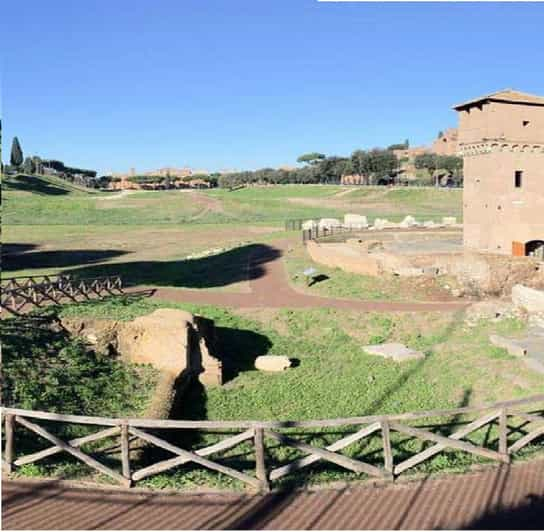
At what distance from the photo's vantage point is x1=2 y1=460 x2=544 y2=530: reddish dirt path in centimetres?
732

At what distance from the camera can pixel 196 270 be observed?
32250mm

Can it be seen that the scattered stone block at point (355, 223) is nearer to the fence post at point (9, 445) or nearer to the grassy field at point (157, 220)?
the grassy field at point (157, 220)

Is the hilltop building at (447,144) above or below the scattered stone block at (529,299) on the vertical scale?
above

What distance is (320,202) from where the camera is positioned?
8169 centimetres

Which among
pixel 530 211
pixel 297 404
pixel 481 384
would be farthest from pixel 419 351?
pixel 530 211

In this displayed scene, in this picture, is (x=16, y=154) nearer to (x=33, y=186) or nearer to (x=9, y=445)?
(x=33, y=186)

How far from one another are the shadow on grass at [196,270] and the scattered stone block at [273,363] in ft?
35.9

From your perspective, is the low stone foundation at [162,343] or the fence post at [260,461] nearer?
the fence post at [260,461]

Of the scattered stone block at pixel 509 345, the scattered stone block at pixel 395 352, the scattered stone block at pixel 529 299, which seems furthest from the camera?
the scattered stone block at pixel 529 299

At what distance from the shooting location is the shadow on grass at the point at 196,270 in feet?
93.8

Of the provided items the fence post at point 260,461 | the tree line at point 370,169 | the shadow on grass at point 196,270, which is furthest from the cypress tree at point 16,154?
the fence post at point 260,461

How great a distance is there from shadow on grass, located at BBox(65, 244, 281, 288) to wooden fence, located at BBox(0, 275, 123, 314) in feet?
10.4

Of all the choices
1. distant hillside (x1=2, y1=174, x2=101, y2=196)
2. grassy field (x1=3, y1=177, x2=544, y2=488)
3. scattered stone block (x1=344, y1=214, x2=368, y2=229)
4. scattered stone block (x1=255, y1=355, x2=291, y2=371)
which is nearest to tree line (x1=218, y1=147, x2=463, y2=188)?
distant hillside (x1=2, y1=174, x2=101, y2=196)

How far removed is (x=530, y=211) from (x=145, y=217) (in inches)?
2035
